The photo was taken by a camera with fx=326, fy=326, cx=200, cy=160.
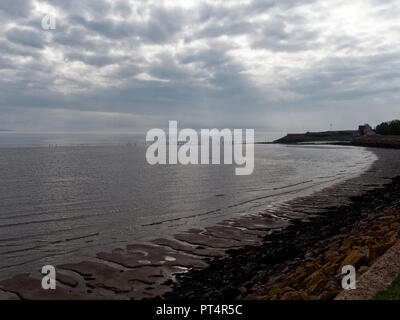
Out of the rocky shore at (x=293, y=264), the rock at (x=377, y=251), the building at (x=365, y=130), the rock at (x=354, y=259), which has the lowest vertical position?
the rocky shore at (x=293, y=264)

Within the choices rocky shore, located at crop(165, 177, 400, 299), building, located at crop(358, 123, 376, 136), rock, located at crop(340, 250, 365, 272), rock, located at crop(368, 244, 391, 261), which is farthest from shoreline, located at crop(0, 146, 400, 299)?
building, located at crop(358, 123, 376, 136)

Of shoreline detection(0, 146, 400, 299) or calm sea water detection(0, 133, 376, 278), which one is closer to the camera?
shoreline detection(0, 146, 400, 299)

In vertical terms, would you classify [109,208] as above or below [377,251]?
below

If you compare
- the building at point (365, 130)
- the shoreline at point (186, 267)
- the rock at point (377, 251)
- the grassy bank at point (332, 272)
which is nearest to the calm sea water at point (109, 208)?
the shoreline at point (186, 267)

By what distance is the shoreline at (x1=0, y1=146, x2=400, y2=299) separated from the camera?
1066 centimetres

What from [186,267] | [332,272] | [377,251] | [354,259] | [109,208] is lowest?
[186,267]

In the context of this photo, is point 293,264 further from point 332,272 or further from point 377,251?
point 377,251

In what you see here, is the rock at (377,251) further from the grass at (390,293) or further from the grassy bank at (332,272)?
the grass at (390,293)

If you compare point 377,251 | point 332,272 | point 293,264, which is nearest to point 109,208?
point 293,264

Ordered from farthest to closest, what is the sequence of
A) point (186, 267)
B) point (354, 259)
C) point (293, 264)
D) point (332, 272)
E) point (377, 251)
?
point (186, 267) < point (293, 264) < point (377, 251) < point (354, 259) < point (332, 272)

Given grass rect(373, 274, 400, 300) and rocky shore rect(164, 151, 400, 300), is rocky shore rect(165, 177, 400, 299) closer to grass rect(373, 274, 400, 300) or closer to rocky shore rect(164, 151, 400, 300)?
rocky shore rect(164, 151, 400, 300)

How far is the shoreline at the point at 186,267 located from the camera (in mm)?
10660

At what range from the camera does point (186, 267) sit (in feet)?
42.5
